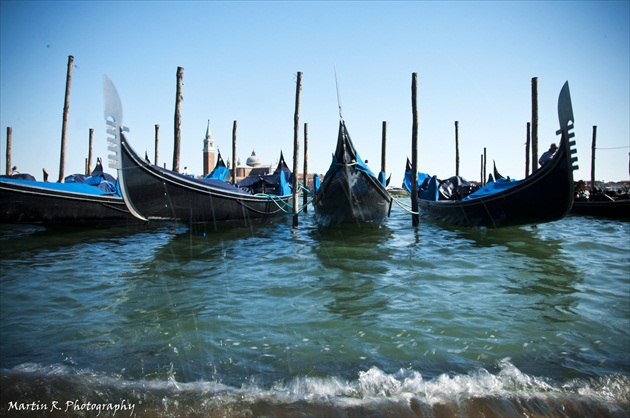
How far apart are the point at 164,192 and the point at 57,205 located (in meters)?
2.98

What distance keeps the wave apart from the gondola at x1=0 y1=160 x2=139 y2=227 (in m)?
6.39

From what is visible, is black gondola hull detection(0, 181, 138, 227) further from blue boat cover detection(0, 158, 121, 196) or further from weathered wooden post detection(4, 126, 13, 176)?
weathered wooden post detection(4, 126, 13, 176)

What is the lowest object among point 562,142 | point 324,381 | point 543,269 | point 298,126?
point 324,381

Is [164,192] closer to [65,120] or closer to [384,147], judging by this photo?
[65,120]

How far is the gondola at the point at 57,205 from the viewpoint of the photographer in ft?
23.7

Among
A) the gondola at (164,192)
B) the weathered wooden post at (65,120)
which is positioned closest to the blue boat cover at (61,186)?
the weathered wooden post at (65,120)

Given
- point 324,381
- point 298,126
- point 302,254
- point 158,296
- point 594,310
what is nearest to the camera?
point 324,381

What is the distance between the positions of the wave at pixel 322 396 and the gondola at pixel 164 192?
358 centimetres

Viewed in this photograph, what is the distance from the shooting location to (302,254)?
596 cm

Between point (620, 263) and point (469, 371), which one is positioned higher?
point (620, 263)

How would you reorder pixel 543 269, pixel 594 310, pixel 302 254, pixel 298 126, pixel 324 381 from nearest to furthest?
pixel 324 381
pixel 594 310
pixel 543 269
pixel 302 254
pixel 298 126

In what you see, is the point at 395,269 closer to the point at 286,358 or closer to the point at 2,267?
the point at 286,358

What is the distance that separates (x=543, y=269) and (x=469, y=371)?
125 inches

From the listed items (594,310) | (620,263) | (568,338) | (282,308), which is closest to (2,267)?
(282,308)
